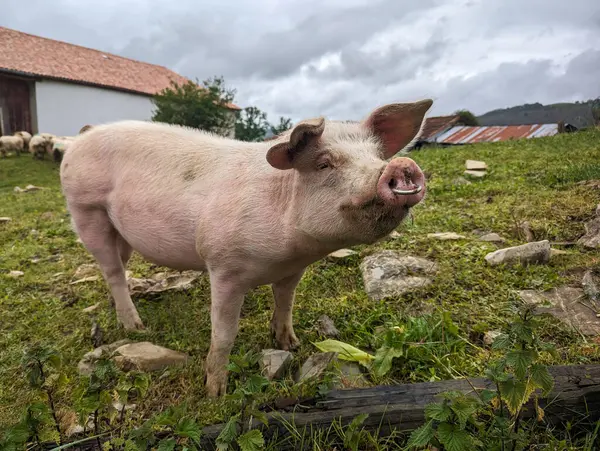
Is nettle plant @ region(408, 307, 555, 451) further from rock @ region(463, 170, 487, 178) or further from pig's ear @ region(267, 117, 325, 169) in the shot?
rock @ region(463, 170, 487, 178)

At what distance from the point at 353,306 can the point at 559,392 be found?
1.68m

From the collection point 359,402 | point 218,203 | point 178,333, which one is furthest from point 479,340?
point 178,333

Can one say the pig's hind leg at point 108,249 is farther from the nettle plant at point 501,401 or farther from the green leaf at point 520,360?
the green leaf at point 520,360

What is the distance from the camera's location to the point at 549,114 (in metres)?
16.9

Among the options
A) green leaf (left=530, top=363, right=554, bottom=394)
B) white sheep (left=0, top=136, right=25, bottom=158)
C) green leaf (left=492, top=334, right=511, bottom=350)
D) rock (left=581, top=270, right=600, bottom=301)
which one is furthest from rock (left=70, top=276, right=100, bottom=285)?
white sheep (left=0, top=136, right=25, bottom=158)

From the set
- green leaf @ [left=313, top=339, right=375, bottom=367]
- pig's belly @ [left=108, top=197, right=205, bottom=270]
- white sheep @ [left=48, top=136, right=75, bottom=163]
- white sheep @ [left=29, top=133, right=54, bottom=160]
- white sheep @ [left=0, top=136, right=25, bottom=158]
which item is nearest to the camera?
green leaf @ [left=313, top=339, right=375, bottom=367]

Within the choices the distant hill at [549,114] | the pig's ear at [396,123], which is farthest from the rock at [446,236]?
the distant hill at [549,114]

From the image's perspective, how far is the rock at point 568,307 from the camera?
2912 mm

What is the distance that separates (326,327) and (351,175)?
1.54 metres

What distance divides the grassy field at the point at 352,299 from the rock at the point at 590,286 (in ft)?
0.51

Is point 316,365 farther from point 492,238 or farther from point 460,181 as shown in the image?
point 460,181

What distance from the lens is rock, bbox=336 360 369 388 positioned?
2.60 metres

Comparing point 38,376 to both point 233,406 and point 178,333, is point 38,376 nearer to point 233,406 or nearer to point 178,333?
point 233,406

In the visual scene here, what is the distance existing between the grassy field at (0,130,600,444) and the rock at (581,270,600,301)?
0.15 meters
